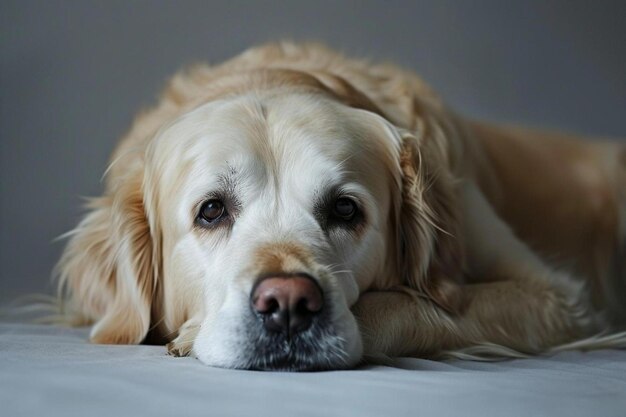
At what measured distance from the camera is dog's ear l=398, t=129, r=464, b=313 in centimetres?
269

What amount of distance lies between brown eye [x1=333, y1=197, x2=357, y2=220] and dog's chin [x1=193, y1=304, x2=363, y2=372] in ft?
1.24

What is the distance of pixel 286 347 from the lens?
2.12 metres

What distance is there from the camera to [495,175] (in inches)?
144

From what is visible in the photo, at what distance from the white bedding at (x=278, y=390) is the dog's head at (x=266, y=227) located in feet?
0.47

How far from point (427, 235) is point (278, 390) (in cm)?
98

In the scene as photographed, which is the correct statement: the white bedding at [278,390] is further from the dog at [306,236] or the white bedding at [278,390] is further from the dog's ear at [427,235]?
the dog's ear at [427,235]

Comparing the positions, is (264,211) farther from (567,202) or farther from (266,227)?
(567,202)

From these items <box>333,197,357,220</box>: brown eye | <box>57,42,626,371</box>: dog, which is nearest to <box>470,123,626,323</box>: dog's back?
<box>57,42,626,371</box>: dog

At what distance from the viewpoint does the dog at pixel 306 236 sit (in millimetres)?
2176

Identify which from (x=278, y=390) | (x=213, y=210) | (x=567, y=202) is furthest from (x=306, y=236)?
(x=567, y=202)

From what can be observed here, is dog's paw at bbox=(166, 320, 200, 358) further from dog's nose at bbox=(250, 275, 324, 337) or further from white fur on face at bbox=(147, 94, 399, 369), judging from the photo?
dog's nose at bbox=(250, 275, 324, 337)

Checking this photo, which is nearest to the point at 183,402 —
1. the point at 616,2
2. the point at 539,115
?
the point at 539,115

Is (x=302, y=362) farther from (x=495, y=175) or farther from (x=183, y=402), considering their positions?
(x=495, y=175)

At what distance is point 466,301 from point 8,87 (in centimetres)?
256
